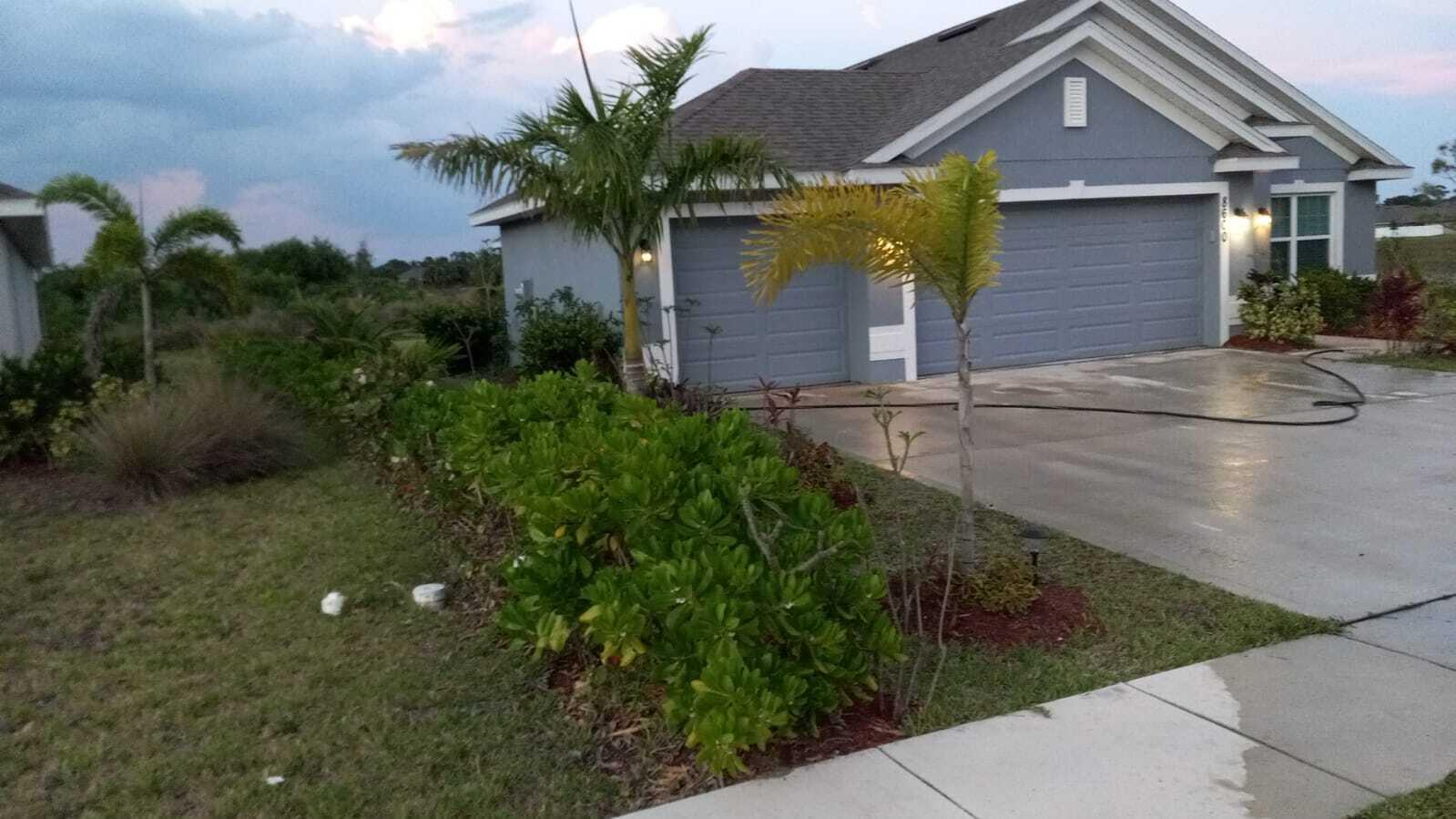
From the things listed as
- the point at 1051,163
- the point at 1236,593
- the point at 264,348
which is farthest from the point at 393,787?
the point at 1051,163

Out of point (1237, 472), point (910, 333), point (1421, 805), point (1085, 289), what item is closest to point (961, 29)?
point (1085, 289)

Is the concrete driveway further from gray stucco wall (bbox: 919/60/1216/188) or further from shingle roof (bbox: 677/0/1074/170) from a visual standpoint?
shingle roof (bbox: 677/0/1074/170)

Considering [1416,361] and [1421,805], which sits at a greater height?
[1416,361]

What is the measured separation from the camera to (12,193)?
14.5 metres

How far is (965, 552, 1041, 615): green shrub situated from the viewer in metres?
6.02

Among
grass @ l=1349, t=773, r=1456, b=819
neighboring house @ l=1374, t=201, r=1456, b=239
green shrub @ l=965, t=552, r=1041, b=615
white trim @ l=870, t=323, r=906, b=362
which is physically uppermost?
neighboring house @ l=1374, t=201, r=1456, b=239

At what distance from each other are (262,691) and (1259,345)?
49.3ft

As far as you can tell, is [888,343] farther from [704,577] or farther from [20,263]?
[20,263]

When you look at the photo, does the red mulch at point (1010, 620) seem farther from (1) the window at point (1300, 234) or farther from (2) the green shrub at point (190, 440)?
(1) the window at point (1300, 234)

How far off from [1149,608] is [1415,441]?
5.41 metres

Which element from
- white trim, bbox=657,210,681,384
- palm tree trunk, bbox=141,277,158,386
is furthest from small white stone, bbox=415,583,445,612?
palm tree trunk, bbox=141,277,158,386

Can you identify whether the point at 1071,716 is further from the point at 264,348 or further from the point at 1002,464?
the point at 264,348

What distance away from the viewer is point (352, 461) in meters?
11.6

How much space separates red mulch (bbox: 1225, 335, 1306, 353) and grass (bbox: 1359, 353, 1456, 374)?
110 cm
